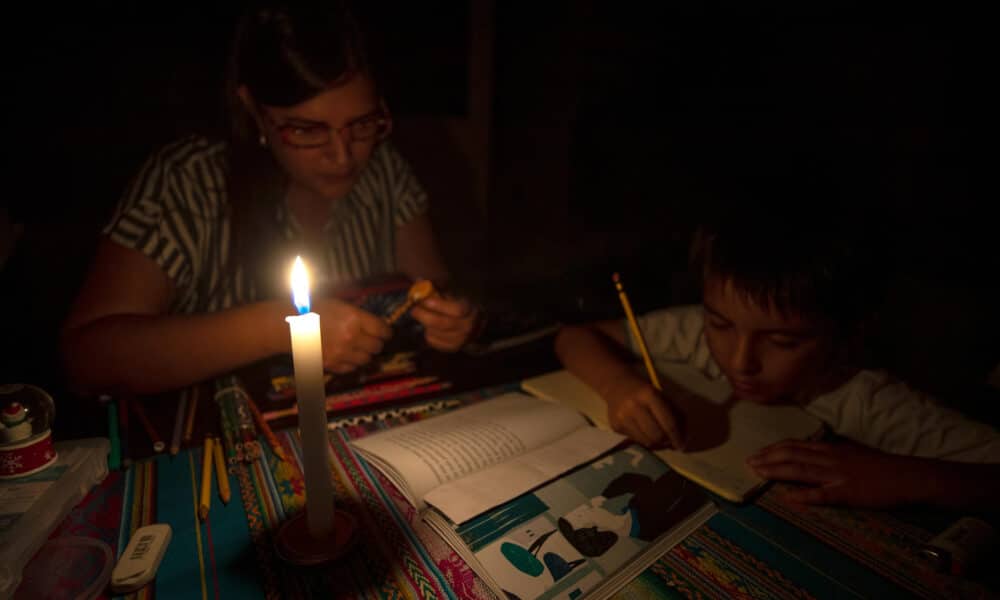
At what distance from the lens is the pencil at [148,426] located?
79cm

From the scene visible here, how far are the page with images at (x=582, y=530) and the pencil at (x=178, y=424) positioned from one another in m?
0.41

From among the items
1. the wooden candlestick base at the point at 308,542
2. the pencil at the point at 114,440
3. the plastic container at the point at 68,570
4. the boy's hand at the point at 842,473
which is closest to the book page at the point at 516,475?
the wooden candlestick base at the point at 308,542

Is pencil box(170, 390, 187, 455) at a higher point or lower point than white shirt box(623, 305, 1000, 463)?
higher

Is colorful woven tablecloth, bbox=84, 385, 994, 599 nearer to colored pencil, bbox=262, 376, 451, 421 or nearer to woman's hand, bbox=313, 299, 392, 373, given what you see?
colored pencil, bbox=262, 376, 451, 421

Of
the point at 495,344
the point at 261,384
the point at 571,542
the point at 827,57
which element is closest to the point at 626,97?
the point at 827,57

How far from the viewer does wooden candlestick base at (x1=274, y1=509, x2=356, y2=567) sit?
0.58 meters

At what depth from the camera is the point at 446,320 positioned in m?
1.16

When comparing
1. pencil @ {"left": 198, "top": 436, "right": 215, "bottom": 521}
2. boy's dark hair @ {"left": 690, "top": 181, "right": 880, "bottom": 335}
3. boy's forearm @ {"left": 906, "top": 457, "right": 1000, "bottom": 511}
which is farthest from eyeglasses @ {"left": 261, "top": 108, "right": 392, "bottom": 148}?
boy's forearm @ {"left": 906, "top": 457, "right": 1000, "bottom": 511}

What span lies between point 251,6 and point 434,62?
1.18 metres

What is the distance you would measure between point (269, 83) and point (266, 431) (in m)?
0.76

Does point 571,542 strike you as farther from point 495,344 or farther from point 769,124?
point 769,124

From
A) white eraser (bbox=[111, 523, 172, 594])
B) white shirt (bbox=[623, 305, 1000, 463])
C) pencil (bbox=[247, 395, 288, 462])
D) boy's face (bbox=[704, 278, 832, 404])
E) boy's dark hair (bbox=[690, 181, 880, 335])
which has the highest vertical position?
boy's dark hair (bbox=[690, 181, 880, 335])

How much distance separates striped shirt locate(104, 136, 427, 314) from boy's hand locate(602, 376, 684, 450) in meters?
0.96

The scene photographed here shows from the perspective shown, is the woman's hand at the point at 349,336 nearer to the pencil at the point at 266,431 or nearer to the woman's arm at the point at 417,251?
the pencil at the point at 266,431
